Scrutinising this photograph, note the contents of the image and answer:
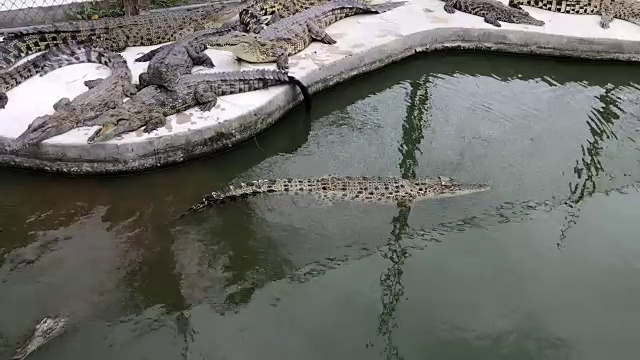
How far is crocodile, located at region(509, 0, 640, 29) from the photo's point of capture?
7562 millimetres

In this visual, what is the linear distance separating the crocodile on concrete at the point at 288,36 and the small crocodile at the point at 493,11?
1.06 m

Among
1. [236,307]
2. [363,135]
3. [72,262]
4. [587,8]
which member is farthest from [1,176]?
[587,8]

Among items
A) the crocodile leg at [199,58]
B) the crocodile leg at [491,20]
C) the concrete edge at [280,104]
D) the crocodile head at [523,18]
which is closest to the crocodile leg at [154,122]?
the concrete edge at [280,104]

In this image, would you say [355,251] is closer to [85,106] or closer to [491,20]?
[85,106]

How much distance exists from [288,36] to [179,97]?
1.70 meters

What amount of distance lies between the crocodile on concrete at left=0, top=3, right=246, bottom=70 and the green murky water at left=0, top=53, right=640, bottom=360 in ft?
5.96

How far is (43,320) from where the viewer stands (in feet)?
12.4

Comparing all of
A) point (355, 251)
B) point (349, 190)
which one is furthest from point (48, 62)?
point (355, 251)

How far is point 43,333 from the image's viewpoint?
3.67 meters

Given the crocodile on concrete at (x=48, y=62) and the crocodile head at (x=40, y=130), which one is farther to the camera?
the crocodile on concrete at (x=48, y=62)

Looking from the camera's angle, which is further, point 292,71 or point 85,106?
Result: point 292,71

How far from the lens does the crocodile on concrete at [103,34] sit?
627 centimetres

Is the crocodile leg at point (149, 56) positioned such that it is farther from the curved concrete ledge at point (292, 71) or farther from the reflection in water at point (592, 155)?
the reflection in water at point (592, 155)

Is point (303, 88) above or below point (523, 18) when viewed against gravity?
below
